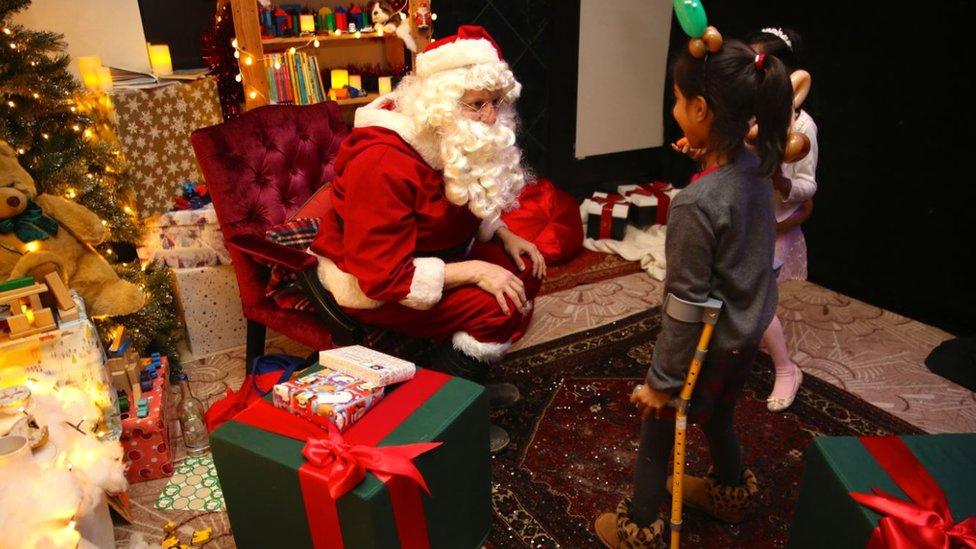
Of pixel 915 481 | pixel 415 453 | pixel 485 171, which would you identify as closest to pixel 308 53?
pixel 485 171

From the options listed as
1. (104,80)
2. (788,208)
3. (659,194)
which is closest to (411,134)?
(788,208)

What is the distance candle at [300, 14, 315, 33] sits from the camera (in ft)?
11.0

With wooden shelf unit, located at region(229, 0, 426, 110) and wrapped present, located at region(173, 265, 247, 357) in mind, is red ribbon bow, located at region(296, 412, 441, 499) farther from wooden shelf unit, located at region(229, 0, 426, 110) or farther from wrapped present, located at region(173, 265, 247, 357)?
wooden shelf unit, located at region(229, 0, 426, 110)

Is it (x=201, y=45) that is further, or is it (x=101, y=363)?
(x=201, y=45)

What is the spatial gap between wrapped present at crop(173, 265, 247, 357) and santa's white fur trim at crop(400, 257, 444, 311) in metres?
1.25

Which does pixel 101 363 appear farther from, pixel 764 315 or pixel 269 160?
pixel 764 315

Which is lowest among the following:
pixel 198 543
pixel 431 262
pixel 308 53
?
pixel 198 543

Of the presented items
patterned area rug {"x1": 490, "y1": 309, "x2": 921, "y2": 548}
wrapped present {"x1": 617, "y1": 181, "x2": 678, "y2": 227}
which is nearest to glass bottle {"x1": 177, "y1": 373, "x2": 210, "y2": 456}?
patterned area rug {"x1": 490, "y1": 309, "x2": 921, "y2": 548}

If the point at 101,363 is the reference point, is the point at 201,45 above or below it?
above

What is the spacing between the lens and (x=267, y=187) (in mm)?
2445

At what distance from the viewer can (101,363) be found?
189cm

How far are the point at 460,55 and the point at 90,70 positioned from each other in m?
2.06

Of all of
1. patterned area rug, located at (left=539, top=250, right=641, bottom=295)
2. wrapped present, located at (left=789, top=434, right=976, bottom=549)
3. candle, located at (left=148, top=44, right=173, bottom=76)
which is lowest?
patterned area rug, located at (left=539, top=250, right=641, bottom=295)

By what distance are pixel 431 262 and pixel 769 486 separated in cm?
126
